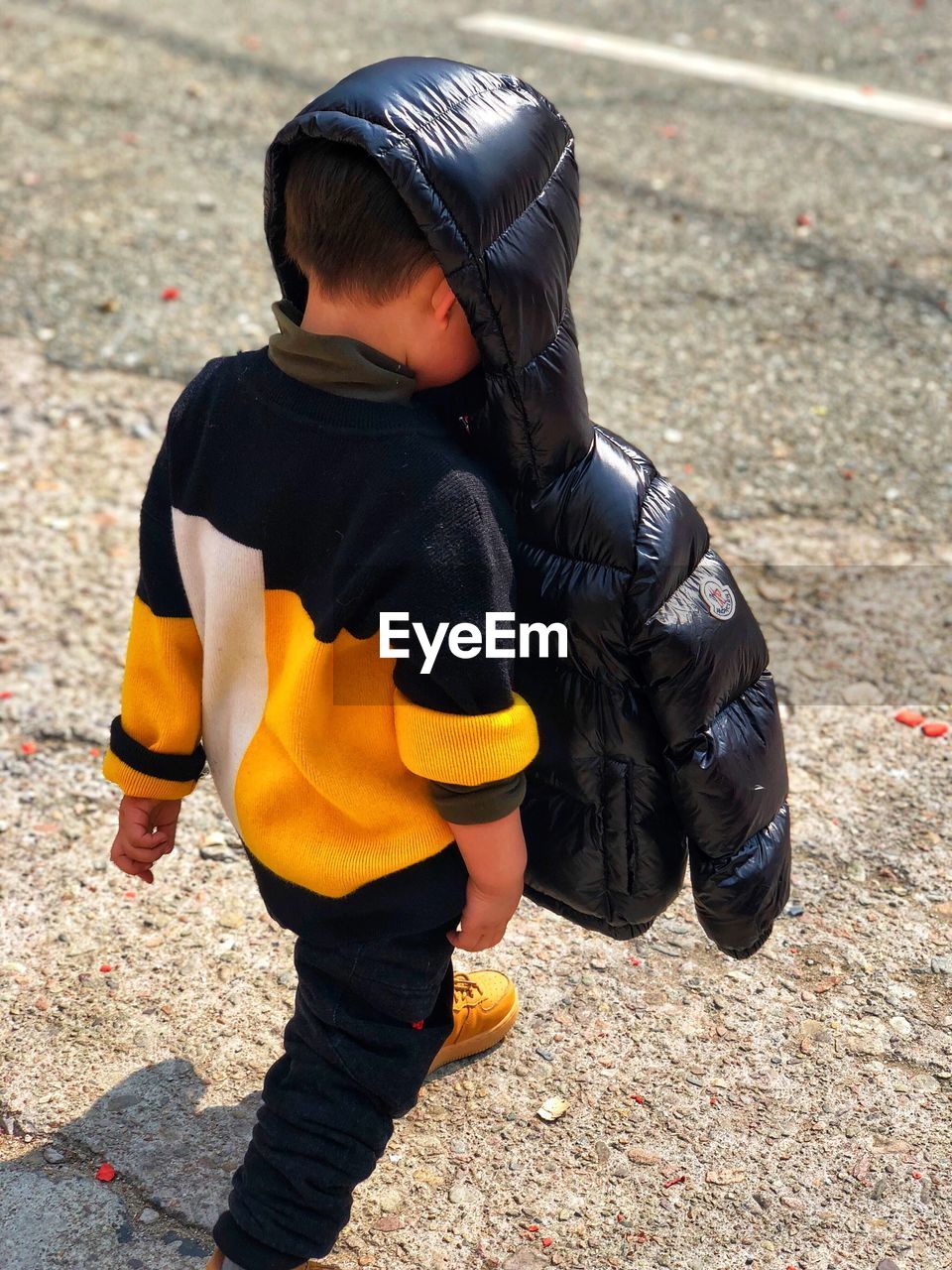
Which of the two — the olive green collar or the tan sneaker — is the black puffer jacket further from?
the tan sneaker

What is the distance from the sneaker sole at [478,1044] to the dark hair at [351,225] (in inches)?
48.8

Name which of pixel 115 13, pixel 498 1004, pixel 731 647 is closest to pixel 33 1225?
pixel 498 1004

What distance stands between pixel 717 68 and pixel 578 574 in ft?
18.0

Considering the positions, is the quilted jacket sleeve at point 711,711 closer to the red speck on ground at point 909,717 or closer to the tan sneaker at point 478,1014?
the tan sneaker at point 478,1014

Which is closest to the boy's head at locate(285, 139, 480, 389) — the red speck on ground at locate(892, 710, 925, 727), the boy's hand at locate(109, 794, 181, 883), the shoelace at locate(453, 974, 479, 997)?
the boy's hand at locate(109, 794, 181, 883)

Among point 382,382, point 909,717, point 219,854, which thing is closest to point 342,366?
point 382,382

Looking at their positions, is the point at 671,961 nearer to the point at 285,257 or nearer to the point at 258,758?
the point at 258,758

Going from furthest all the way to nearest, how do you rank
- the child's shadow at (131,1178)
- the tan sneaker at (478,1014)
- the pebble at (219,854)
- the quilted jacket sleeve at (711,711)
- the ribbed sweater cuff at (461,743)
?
the pebble at (219,854) → the tan sneaker at (478,1014) → the child's shadow at (131,1178) → the quilted jacket sleeve at (711,711) → the ribbed sweater cuff at (461,743)

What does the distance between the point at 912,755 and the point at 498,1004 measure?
114 cm

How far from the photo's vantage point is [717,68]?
643cm

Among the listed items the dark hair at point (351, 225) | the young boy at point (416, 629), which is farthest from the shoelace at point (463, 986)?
the dark hair at point (351, 225)

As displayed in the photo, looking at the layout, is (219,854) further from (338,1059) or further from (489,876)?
(489,876)

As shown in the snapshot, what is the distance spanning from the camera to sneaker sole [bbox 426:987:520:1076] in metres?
2.21

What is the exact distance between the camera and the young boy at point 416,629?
1527mm
